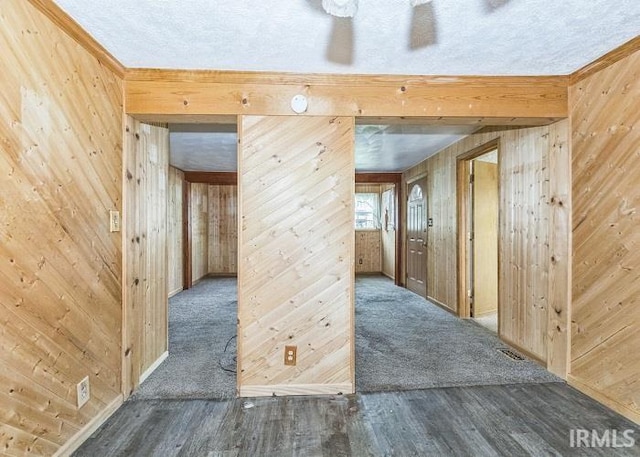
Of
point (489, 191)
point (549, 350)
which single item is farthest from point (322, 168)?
point (489, 191)

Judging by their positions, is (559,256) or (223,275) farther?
(223,275)

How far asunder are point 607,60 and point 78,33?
3.09 meters

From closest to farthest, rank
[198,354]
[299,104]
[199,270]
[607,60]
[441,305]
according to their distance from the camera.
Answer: [607,60]
[299,104]
[198,354]
[441,305]
[199,270]

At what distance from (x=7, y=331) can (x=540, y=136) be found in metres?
3.58

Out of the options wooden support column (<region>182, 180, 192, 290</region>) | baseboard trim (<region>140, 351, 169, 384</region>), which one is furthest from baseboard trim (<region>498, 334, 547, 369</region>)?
wooden support column (<region>182, 180, 192, 290</region>)

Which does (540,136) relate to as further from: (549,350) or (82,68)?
(82,68)

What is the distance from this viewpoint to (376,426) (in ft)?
6.53

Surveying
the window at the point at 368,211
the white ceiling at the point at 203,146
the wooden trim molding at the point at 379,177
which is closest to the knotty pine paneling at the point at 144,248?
the white ceiling at the point at 203,146

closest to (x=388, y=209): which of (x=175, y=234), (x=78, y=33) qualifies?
(x=175, y=234)

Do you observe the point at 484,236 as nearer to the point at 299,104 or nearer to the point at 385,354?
the point at 385,354

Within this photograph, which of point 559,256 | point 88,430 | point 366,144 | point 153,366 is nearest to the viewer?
point 88,430

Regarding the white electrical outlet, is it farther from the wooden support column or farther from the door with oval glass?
the door with oval glass

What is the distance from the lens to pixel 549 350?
2652 mm

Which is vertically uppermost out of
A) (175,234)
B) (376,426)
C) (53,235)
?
(53,235)
